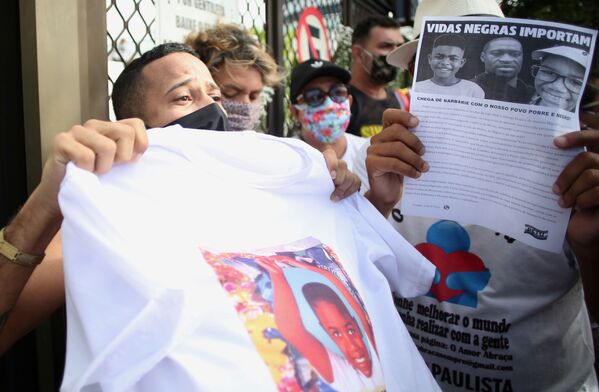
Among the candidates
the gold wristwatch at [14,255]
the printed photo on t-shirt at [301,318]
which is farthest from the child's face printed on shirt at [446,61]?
the gold wristwatch at [14,255]

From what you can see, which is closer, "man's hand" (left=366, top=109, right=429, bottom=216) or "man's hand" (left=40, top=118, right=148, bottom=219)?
"man's hand" (left=40, top=118, right=148, bottom=219)

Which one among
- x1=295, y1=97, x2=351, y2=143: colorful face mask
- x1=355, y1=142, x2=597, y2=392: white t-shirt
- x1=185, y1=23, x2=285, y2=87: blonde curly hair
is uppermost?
x1=185, y1=23, x2=285, y2=87: blonde curly hair

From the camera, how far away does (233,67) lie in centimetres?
258

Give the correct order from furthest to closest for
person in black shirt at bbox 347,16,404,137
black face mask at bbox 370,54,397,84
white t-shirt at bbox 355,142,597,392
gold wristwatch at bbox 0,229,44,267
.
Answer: black face mask at bbox 370,54,397,84 < person in black shirt at bbox 347,16,404,137 < white t-shirt at bbox 355,142,597,392 < gold wristwatch at bbox 0,229,44,267

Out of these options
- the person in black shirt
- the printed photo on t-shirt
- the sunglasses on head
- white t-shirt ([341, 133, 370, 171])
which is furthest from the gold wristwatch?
the person in black shirt

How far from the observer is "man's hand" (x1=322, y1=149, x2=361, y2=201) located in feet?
4.32

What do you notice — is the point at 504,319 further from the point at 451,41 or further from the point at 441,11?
the point at 441,11

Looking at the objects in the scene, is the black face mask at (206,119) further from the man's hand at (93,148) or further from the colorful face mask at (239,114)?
the colorful face mask at (239,114)

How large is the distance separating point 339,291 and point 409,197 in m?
0.39

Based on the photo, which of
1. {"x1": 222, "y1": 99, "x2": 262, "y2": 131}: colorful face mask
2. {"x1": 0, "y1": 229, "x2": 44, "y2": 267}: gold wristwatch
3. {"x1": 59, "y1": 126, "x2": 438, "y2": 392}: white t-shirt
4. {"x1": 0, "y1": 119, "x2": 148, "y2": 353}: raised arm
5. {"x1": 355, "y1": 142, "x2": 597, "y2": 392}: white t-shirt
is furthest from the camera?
{"x1": 222, "y1": 99, "x2": 262, "y2": 131}: colorful face mask

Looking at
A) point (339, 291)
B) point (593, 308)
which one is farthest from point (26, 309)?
point (593, 308)

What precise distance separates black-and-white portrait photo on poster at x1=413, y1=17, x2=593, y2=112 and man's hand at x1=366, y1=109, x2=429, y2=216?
12 centimetres

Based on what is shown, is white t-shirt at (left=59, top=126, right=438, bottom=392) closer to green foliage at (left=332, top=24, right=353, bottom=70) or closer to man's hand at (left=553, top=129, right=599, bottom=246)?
man's hand at (left=553, top=129, right=599, bottom=246)

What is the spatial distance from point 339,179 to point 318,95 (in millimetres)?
1948
